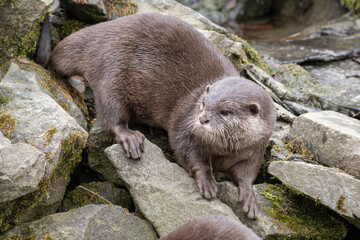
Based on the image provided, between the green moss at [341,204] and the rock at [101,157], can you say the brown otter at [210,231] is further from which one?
the rock at [101,157]

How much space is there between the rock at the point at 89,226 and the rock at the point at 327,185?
3.48 feet

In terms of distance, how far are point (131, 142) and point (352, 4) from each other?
6.13 metres

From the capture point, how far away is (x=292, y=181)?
3107 mm

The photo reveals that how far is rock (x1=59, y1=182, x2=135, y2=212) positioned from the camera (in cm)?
315

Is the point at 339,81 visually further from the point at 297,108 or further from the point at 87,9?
the point at 87,9

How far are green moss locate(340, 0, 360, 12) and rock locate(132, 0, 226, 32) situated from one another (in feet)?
11.9

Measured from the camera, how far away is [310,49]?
6250 mm

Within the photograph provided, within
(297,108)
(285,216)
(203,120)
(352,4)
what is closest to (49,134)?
(203,120)

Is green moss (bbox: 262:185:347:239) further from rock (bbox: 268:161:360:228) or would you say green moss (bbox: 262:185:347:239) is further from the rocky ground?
rock (bbox: 268:161:360:228)

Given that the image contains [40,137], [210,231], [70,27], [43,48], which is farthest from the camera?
[70,27]

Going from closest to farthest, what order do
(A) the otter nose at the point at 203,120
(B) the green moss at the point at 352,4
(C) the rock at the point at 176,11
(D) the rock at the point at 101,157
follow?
1. (A) the otter nose at the point at 203,120
2. (D) the rock at the point at 101,157
3. (C) the rock at the point at 176,11
4. (B) the green moss at the point at 352,4

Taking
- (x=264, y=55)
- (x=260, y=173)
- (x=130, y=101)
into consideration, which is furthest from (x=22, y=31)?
(x=264, y=55)

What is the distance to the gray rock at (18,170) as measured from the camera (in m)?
2.24

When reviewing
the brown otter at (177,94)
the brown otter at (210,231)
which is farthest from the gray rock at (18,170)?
the brown otter at (177,94)
